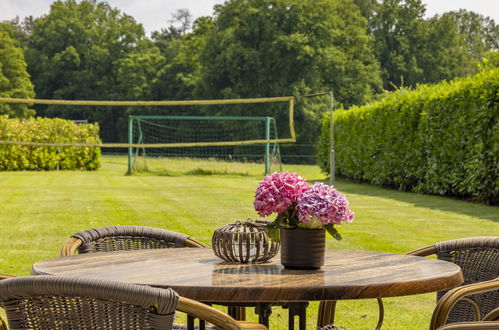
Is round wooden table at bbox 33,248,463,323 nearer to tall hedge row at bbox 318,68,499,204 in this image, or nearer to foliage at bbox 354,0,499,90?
tall hedge row at bbox 318,68,499,204

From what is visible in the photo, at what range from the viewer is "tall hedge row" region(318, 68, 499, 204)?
1034 cm

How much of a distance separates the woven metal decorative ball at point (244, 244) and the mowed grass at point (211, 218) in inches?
69.5

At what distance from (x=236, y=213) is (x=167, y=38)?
166ft

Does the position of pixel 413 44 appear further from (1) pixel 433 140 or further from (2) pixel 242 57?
(1) pixel 433 140

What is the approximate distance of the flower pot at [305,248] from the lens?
237 centimetres

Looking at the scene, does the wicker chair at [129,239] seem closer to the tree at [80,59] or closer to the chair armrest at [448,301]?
the chair armrest at [448,301]

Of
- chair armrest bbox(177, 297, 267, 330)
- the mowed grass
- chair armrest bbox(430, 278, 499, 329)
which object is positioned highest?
chair armrest bbox(177, 297, 267, 330)

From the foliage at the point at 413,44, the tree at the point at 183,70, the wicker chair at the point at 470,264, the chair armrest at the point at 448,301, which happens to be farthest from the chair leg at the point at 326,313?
the foliage at the point at 413,44

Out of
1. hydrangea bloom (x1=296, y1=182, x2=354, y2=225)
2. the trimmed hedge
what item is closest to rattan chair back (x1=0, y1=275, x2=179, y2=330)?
hydrangea bloom (x1=296, y1=182, x2=354, y2=225)

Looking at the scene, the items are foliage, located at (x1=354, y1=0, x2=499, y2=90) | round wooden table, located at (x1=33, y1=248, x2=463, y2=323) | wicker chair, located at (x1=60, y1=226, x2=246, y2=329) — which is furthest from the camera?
foliage, located at (x1=354, y1=0, x2=499, y2=90)

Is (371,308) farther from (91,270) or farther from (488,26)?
(488,26)

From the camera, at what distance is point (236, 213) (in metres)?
9.52

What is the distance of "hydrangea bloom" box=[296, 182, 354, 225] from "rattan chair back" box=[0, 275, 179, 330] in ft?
2.42

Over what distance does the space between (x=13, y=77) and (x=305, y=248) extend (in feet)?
141
